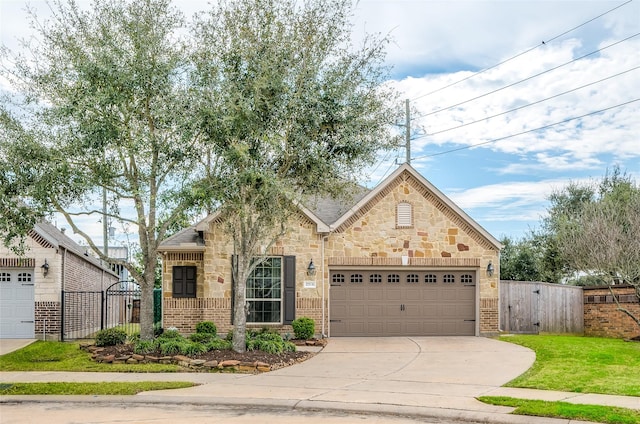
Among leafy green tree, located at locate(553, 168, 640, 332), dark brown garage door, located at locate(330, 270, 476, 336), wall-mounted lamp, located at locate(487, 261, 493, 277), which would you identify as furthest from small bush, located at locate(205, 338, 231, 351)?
leafy green tree, located at locate(553, 168, 640, 332)

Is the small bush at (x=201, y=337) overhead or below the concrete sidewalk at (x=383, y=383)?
overhead

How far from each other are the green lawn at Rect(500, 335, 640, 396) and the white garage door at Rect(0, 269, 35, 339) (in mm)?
14428

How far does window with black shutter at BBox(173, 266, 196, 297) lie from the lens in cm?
2000

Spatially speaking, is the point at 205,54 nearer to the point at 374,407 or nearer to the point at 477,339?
the point at 374,407

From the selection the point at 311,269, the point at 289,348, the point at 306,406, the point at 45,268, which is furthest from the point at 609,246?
the point at 45,268

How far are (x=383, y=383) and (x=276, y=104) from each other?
6645 millimetres

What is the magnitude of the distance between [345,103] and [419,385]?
6716mm

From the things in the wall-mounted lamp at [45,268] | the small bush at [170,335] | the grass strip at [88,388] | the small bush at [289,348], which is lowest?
the grass strip at [88,388]

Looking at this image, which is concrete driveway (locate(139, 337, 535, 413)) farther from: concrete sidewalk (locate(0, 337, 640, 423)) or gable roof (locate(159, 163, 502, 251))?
gable roof (locate(159, 163, 502, 251))

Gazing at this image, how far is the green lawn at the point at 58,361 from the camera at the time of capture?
14539mm

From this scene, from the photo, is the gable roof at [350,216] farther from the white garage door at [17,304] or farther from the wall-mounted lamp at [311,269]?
the white garage door at [17,304]

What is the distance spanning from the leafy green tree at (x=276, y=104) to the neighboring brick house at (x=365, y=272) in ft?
13.1

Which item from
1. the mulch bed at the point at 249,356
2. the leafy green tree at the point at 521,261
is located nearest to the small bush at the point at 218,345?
the mulch bed at the point at 249,356

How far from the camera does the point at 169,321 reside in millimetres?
19812
